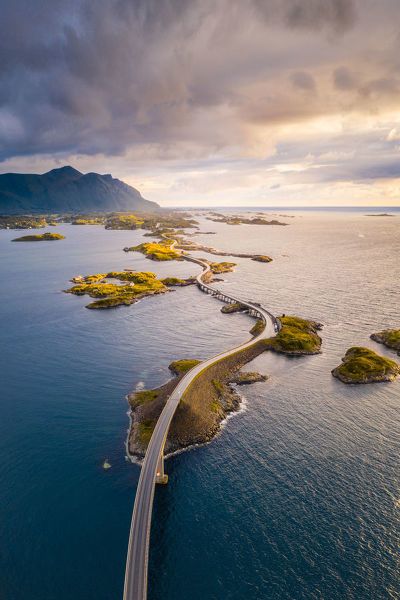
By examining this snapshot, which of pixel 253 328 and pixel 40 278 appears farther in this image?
pixel 40 278

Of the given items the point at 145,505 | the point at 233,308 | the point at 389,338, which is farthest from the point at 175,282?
the point at 145,505

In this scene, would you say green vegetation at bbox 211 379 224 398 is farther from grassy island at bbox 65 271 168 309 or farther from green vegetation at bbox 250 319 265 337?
grassy island at bbox 65 271 168 309

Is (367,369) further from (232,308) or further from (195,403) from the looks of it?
(232,308)

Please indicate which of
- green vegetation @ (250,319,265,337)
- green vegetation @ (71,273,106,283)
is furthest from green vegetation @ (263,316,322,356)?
green vegetation @ (71,273,106,283)

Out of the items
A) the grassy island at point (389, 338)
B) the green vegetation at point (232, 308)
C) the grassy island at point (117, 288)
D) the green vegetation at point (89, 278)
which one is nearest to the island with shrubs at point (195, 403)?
the grassy island at point (389, 338)

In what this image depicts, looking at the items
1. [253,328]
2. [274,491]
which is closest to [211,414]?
[274,491]

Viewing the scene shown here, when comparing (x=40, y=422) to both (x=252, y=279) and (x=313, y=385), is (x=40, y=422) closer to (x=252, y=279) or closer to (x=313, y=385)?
(x=313, y=385)
